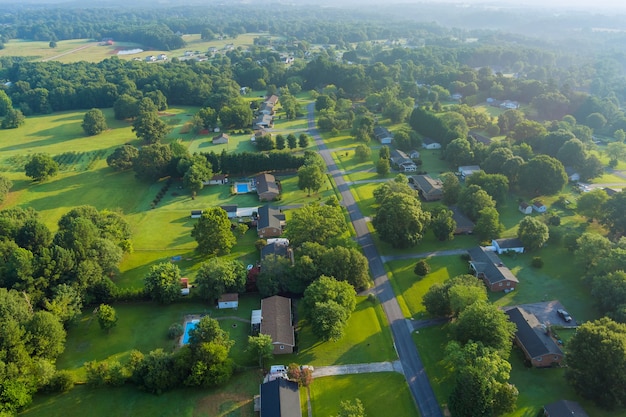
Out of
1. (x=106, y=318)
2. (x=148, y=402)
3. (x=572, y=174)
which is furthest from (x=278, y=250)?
(x=572, y=174)

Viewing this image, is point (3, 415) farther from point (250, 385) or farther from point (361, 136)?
point (361, 136)

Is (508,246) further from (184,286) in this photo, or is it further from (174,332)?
(174,332)

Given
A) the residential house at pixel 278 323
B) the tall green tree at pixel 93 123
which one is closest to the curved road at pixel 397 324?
the residential house at pixel 278 323

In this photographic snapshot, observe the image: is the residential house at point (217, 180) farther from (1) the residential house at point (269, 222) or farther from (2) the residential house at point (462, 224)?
(2) the residential house at point (462, 224)

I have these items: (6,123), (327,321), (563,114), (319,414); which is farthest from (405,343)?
(6,123)

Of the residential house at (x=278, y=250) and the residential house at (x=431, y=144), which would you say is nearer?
the residential house at (x=278, y=250)
